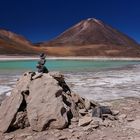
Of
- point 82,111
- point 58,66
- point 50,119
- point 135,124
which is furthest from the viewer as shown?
point 58,66

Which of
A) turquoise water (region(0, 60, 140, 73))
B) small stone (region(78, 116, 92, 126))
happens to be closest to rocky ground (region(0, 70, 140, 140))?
small stone (region(78, 116, 92, 126))

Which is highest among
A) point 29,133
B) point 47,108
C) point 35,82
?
point 35,82

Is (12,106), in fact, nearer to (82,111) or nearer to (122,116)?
(82,111)

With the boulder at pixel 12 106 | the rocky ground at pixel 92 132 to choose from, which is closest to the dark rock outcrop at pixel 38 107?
the boulder at pixel 12 106

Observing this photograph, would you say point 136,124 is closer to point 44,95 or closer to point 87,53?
point 44,95

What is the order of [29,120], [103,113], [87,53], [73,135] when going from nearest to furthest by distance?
[73,135] < [29,120] < [103,113] < [87,53]

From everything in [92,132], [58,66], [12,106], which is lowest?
[92,132]

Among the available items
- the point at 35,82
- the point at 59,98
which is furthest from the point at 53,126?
the point at 35,82

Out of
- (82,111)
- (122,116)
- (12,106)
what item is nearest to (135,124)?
(122,116)

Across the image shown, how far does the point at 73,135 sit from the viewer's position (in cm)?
760

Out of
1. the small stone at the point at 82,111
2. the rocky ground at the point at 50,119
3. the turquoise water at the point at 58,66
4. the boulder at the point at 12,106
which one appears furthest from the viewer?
the turquoise water at the point at 58,66

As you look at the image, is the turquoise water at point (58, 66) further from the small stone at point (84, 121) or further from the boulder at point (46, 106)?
the small stone at point (84, 121)

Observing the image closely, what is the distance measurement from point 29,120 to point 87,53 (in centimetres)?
11692

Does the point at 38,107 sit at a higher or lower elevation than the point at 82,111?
higher
